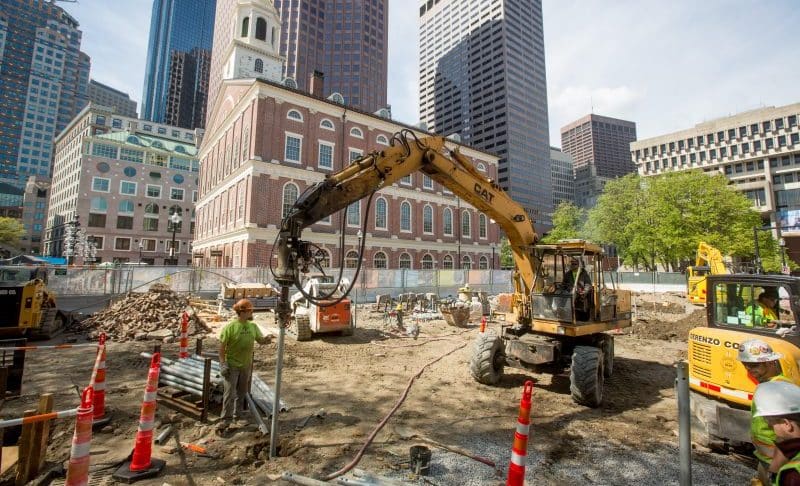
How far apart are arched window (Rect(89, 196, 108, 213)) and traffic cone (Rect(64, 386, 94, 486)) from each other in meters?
71.8

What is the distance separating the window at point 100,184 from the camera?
192ft

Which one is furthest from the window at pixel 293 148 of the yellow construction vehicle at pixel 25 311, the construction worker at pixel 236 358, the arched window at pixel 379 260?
the construction worker at pixel 236 358

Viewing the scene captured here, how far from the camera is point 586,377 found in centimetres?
661

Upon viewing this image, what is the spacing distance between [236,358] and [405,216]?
1243 inches

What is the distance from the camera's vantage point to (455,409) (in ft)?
21.6

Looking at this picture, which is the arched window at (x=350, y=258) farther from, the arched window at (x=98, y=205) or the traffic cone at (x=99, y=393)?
the arched window at (x=98, y=205)

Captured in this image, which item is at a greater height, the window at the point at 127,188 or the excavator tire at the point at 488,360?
the window at the point at 127,188

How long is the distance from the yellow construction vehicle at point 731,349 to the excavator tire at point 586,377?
1.45 m

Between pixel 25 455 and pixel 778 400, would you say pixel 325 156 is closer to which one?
pixel 25 455

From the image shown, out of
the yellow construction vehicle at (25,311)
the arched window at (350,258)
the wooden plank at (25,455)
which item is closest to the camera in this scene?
the wooden plank at (25,455)

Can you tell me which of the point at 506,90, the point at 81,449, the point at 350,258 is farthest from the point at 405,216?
the point at 506,90

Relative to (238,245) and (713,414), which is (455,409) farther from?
(238,245)

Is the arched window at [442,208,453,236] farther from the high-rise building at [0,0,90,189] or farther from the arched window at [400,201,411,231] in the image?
the high-rise building at [0,0,90,189]

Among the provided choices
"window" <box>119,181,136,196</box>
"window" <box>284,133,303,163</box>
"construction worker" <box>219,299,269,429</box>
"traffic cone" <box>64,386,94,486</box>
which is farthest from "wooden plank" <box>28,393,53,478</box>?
"window" <box>119,181,136,196</box>
